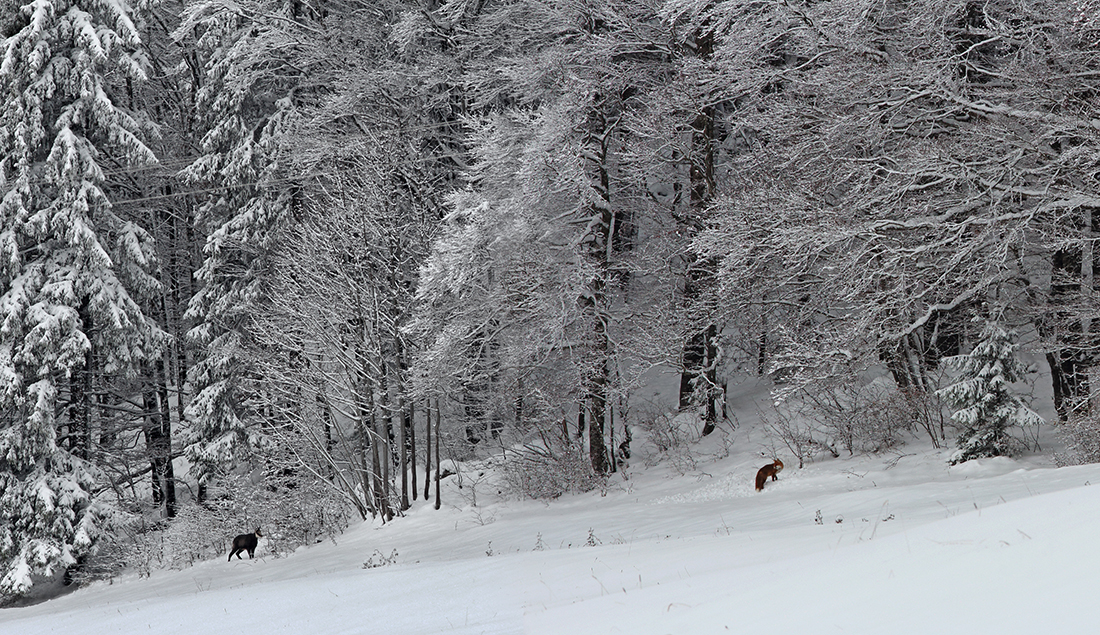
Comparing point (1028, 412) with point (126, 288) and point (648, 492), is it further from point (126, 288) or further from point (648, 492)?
point (126, 288)

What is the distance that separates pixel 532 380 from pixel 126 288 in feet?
31.7

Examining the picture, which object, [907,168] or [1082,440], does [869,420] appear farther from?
[907,168]

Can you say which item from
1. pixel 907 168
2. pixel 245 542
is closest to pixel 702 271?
pixel 907 168

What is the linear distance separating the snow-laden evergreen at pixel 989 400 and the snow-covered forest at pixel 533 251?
5 cm

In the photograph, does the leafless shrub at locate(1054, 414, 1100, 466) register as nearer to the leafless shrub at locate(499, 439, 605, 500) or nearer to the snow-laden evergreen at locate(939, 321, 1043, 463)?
the snow-laden evergreen at locate(939, 321, 1043, 463)

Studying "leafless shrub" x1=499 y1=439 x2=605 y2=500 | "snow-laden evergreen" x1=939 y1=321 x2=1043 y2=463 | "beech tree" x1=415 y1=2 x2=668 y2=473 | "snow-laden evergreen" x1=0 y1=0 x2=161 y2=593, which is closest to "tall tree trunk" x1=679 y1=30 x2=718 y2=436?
"beech tree" x1=415 y1=2 x2=668 y2=473

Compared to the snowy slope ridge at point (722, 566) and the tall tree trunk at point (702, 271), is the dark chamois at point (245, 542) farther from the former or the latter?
the tall tree trunk at point (702, 271)

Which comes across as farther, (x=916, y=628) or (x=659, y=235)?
(x=659, y=235)

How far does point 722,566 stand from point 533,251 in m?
10.4

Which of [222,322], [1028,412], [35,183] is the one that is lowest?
[1028,412]

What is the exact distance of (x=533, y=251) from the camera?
16.5 metres

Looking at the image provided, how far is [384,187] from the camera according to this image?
17.1 meters

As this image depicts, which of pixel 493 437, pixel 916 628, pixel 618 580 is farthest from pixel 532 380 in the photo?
pixel 916 628

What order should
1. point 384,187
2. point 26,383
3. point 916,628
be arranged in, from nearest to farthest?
point 916,628 < point 384,187 < point 26,383
